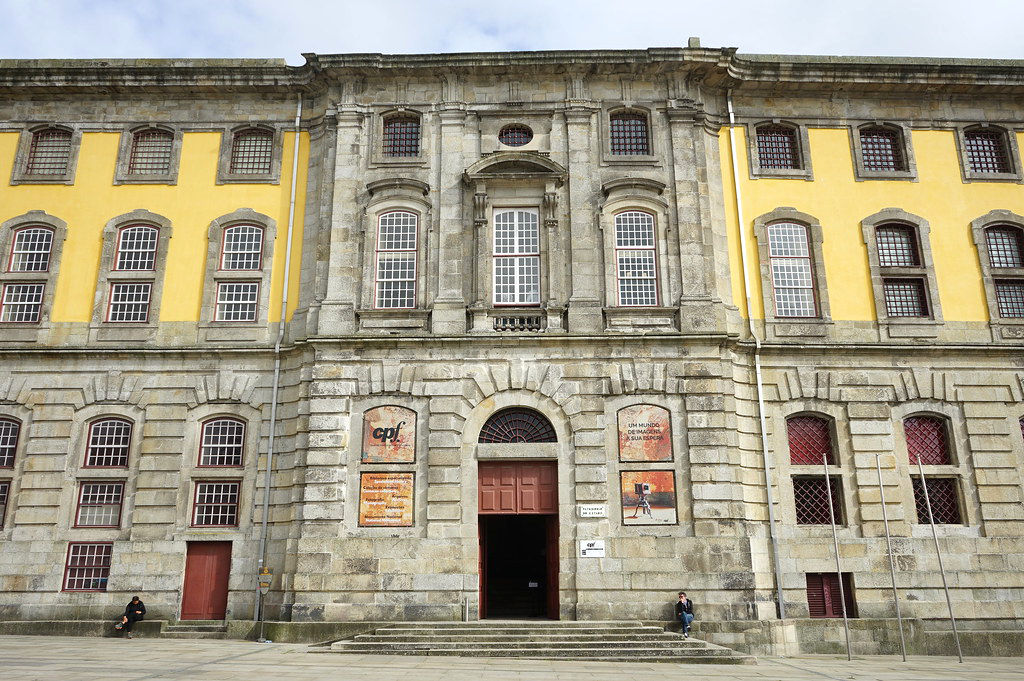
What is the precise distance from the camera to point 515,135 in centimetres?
2230

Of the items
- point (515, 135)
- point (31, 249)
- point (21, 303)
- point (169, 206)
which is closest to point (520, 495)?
point (515, 135)

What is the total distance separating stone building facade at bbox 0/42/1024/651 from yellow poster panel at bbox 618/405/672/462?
7cm

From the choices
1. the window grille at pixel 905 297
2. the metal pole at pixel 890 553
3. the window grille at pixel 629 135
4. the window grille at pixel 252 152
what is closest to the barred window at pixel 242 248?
the window grille at pixel 252 152

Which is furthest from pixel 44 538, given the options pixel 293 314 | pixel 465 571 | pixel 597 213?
pixel 597 213

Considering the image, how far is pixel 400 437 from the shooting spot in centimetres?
1977

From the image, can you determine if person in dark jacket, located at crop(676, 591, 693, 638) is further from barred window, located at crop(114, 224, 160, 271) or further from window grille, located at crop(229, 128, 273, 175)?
barred window, located at crop(114, 224, 160, 271)

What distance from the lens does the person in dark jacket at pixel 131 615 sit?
1894 centimetres

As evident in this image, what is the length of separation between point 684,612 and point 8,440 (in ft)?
58.5

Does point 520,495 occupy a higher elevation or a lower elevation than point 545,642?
higher

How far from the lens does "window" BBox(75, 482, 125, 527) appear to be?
20328mm

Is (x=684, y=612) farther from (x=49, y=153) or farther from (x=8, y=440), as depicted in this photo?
(x=49, y=153)

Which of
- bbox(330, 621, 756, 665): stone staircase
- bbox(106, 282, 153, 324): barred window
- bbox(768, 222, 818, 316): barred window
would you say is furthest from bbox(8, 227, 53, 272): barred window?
bbox(768, 222, 818, 316): barred window

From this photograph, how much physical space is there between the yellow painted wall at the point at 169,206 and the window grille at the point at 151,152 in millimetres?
464

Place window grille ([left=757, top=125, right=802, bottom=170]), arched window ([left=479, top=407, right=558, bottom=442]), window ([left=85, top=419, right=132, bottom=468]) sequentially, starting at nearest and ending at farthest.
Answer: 1. arched window ([left=479, top=407, right=558, bottom=442])
2. window ([left=85, top=419, right=132, bottom=468])
3. window grille ([left=757, top=125, right=802, bottom=170])
